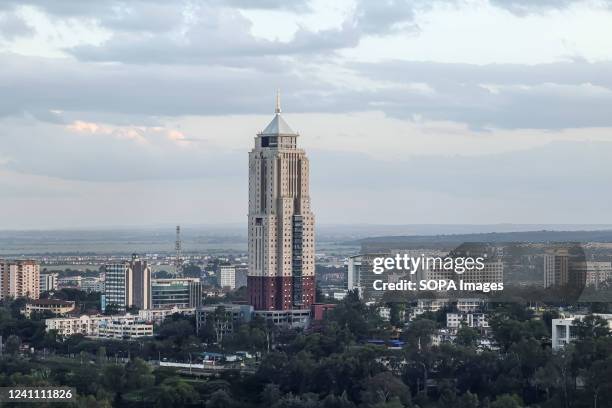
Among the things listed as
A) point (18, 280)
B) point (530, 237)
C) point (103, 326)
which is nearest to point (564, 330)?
point (103, 326)

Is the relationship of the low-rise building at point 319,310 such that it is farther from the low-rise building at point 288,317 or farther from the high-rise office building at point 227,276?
the high-rise office building at point 227,276

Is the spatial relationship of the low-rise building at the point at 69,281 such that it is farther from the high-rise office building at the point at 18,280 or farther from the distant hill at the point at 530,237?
the distant hill at the point at 530,237

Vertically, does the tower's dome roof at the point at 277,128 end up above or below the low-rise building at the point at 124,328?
above

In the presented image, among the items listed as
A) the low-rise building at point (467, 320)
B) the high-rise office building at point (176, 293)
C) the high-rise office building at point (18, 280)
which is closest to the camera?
the low-rise building at point (467, 320)

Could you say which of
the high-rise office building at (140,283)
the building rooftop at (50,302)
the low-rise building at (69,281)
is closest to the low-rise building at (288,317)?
the building rooftop at (50,302)

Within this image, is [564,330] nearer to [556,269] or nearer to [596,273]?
[596,273]

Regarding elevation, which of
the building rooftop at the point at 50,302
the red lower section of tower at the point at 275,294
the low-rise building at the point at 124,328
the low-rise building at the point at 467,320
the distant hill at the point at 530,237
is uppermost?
the distant hill at the point at 530,237

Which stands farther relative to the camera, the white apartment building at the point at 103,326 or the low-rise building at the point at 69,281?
the low-rise building at the point at 69,281

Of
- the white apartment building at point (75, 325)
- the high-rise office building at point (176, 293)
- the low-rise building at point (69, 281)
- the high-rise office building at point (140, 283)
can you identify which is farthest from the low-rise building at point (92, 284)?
the white apartment building at point (75, 325)

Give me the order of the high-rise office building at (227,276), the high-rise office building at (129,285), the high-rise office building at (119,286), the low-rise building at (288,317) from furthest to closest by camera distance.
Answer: the high-rise office building at (227,276) → the high-rise office building at (129,285) → the high-rise office building at (119,286) → the low-rise building at (288,317)
